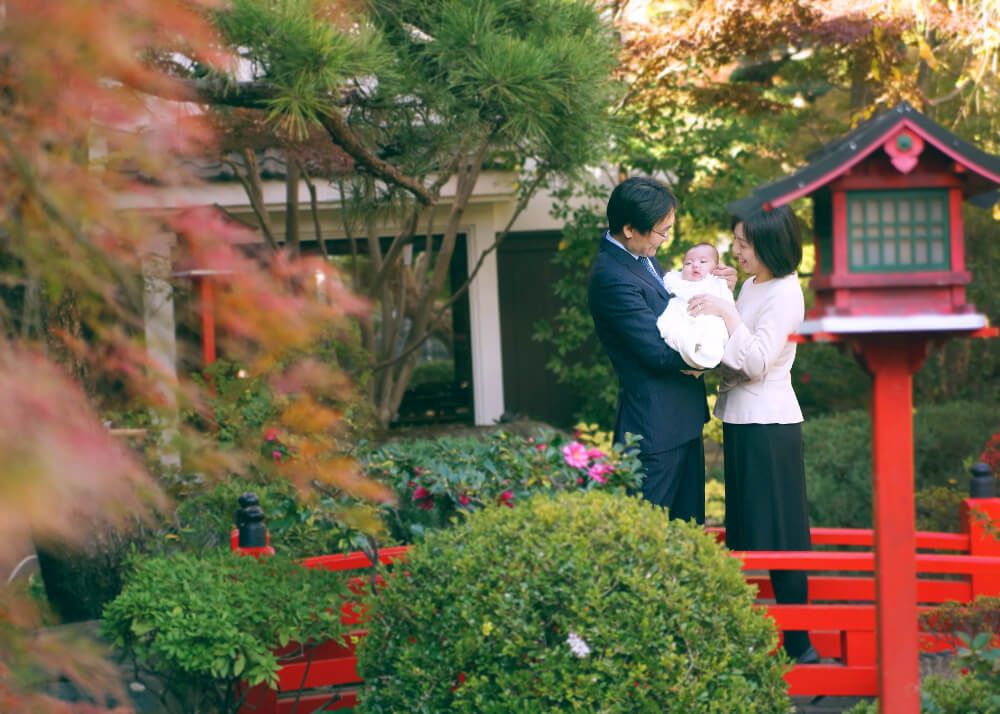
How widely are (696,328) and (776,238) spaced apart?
436 mm

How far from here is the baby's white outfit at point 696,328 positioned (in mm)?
3814

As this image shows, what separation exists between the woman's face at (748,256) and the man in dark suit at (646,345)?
11cm

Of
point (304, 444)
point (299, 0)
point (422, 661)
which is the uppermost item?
point (299, 0)

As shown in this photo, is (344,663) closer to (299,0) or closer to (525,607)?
(525,607)

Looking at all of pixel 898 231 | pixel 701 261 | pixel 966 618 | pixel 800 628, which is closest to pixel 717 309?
pixel 701 261

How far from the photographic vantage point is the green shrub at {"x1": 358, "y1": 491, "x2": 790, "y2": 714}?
2826 mm

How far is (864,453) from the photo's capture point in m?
7.96

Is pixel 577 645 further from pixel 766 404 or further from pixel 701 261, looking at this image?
pixel 701 261

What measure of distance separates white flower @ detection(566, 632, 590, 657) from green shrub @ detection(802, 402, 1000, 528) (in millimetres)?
5238

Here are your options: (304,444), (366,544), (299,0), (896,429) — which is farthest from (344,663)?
(299,0)

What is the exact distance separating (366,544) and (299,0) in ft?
6.26

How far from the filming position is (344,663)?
3.82 metres

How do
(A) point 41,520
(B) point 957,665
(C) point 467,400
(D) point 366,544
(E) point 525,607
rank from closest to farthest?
(A) point 41,520 < (E) point 525,607 < (B) point 957,665 < (D) point 366,544 < (C) point 467,400

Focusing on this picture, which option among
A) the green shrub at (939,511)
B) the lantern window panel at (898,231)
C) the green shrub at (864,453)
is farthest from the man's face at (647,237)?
the green shrub at (864,453)
